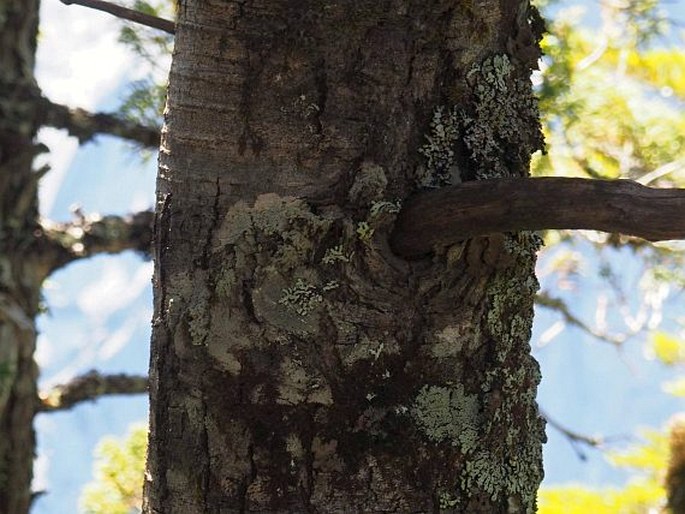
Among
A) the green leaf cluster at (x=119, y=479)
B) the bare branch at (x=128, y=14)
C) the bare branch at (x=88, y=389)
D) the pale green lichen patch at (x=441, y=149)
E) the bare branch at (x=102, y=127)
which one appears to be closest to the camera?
the pale green lichen patch at (x=441, y=149)

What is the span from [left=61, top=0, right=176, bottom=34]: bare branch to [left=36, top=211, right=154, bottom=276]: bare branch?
4.17ft

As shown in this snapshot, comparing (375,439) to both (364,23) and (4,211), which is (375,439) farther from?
(4,211)

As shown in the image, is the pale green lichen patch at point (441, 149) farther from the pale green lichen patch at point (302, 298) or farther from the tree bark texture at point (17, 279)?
the tree bark texture at point (17, 279)

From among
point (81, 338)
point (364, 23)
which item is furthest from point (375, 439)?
point (81, 338)

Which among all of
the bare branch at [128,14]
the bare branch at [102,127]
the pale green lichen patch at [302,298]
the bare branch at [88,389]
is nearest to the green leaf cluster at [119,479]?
the bare branch at [88,389]

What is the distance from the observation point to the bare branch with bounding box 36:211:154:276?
2.05 meters

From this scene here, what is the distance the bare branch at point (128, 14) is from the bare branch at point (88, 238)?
1.27 metres

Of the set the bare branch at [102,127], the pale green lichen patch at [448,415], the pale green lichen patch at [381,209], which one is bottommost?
the pale green lichen patch at [448,415]

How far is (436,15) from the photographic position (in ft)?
2.24

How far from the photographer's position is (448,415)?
0.68m

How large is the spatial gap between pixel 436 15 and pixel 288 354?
0.27 metres

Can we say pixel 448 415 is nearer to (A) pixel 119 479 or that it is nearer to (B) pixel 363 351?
(B) pixel 363 351

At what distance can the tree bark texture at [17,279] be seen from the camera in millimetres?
2037

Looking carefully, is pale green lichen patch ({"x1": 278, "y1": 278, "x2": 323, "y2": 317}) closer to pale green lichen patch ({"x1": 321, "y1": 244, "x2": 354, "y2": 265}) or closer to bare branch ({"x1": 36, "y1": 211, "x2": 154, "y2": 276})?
pale green lichen patch ({"x1": 321, "y1": 244, "x2": 354, "y2": 265})
